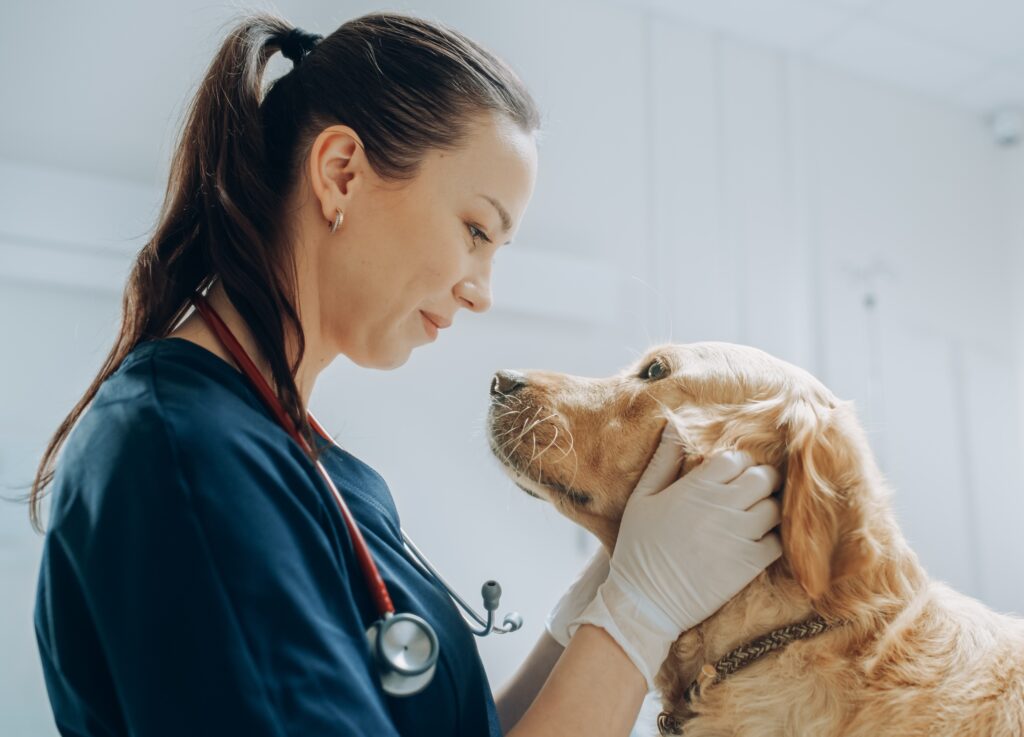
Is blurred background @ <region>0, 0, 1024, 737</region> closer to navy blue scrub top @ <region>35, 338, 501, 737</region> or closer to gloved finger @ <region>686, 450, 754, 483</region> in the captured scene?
gloved finger @ <region>686, 450, 754, 483</region>

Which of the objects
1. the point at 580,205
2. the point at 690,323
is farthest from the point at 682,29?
the point at 690,323

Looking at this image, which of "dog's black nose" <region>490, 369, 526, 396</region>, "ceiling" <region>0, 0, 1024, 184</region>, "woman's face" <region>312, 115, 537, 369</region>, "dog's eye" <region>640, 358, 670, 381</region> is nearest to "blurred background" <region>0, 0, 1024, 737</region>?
"ceiling" <region>0, 0, 1024, 184</region>

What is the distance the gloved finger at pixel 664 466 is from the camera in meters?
1.09

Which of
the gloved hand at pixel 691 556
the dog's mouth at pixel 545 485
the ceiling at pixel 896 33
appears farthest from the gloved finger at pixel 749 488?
the ceiling at pixel 896 33

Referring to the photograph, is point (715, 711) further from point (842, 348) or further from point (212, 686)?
point (842, 348)

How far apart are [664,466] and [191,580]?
67 cm

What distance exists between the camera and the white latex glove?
123 centimetres

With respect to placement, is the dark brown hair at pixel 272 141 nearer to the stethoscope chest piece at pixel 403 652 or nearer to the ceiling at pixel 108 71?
the stethoscope chest piece at pixel 403 652

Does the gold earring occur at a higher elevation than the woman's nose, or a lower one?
higher

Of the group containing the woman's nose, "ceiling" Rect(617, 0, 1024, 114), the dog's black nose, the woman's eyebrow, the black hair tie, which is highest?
"ceiling" Rect(617, 0, 1024, 114)

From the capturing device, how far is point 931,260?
3480 mm

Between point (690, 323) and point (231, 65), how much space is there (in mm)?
2142

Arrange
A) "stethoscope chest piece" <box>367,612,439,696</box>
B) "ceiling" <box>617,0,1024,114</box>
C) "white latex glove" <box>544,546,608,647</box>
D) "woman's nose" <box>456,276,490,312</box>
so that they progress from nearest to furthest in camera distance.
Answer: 1. "stethoscope chest piece" <box>367,612,439,696</box>
2. "woman's nose" <box>456,276,490,312</box>
3. "white latex glove" <box>544,546,608,647</box>
4. "ceiling" <box>617,0,1024,114</box>

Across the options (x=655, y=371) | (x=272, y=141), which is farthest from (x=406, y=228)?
(x=655, y=371)
